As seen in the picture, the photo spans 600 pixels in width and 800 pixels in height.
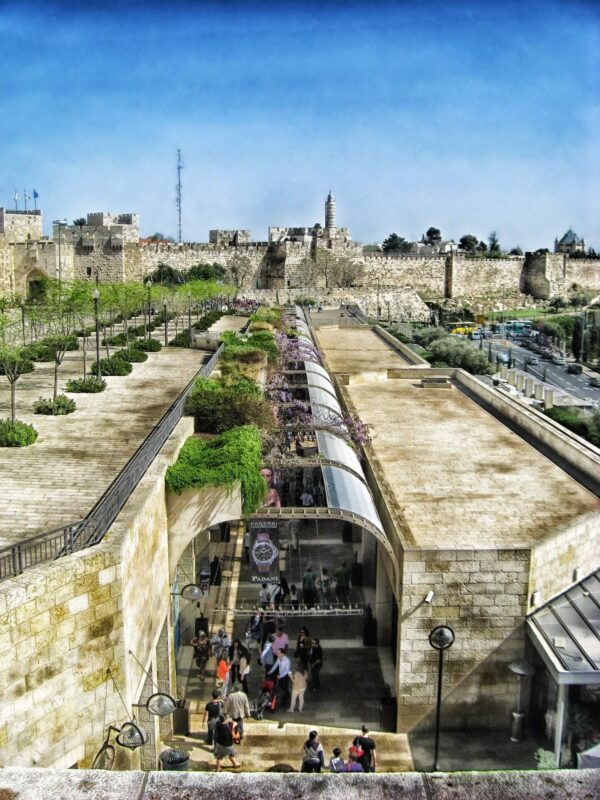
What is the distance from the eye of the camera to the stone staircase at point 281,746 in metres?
Result: 8.69

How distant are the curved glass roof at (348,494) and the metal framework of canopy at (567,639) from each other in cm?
231

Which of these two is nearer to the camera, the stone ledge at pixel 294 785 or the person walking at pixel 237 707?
the stone ledge at pixel 294 785

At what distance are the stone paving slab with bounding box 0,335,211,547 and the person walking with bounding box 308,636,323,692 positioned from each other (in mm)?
3590

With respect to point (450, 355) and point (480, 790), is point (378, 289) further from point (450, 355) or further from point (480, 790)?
point (480, 790)

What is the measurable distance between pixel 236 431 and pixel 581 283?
88.8 metres

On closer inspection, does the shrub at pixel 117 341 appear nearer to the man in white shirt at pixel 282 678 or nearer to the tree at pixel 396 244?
the man in white shirt at pixel 282 678

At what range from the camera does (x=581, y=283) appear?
301 ft

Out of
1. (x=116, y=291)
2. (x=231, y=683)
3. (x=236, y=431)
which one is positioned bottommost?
(x=231, y=683)

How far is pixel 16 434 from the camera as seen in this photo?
1145cm

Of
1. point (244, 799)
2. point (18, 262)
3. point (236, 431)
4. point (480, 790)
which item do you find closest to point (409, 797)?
point (480, 790)

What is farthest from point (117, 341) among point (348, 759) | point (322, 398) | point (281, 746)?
point (348, 759)

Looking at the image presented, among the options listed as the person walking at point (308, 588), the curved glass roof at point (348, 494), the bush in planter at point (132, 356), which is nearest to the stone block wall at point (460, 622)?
the curved glass roof at point (348, 494)

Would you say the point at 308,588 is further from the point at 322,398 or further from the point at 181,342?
the point at 181,342

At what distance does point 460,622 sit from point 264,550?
2.60 metres
